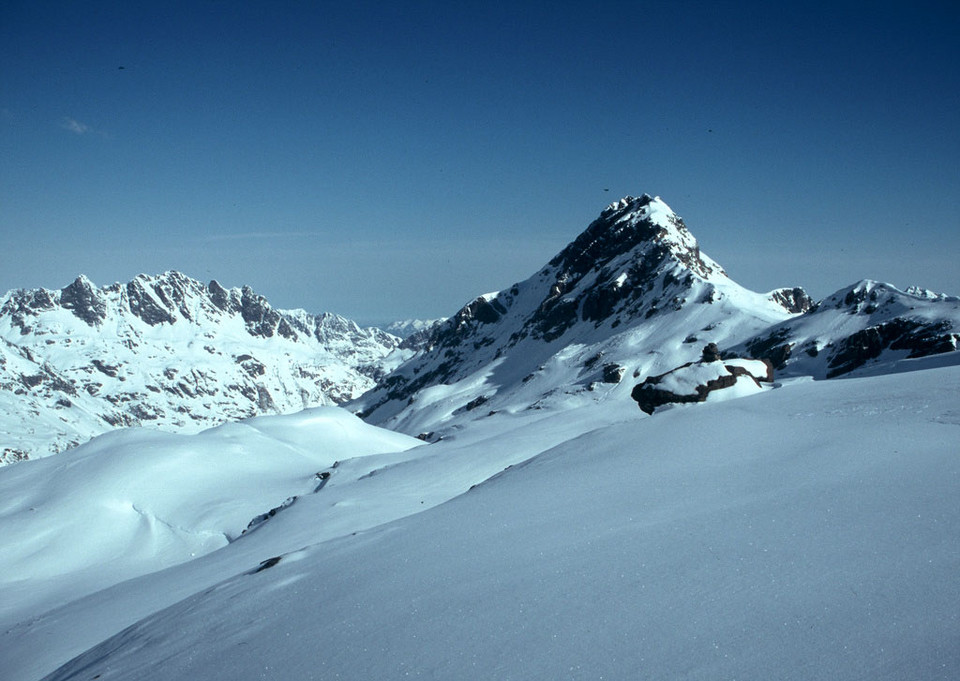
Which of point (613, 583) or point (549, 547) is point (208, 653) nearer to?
point (549, 547)

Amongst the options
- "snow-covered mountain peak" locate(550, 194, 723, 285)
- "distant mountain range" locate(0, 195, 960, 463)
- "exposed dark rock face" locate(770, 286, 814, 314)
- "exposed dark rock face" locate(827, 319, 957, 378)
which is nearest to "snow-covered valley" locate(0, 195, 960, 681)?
"distant mountain range" locate(0, 195, 960, 463)

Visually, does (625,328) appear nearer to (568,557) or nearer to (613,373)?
(613,373)

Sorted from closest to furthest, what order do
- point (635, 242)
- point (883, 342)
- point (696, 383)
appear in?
1. point (696, 383)
2. point (883, 342)
3. point (635, 242)

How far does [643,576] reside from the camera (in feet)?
20.3

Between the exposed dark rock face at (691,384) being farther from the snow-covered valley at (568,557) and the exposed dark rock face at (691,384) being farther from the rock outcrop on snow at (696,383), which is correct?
the snow-covered valley at (568,557)

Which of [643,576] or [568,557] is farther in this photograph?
[568,557]

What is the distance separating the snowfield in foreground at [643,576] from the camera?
4.82 m

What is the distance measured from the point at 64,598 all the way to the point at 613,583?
2221 cm

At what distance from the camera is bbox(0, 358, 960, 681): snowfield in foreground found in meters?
4.82

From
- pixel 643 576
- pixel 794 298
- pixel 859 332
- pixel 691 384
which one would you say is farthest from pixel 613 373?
pixel 643 576

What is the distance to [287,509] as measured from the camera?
22062mm

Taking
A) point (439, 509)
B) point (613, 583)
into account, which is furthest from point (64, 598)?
point (613, 583)

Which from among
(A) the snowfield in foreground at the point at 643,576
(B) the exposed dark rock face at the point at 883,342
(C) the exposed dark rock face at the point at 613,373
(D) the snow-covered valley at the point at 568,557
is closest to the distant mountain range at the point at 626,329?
(B) the exposed dark rock face at the point at 883,342

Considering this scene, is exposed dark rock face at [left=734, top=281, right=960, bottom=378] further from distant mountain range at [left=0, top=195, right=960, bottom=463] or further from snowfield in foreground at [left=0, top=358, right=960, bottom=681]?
snowfield in foreground at [left=0, top=358, right=960, bottom=681]
